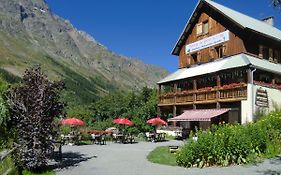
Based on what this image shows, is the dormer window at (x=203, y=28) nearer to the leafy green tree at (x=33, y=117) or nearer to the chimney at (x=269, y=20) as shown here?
the chimney at (x=269, y=20)

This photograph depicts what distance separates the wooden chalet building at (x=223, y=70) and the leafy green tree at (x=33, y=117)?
52.5 feet

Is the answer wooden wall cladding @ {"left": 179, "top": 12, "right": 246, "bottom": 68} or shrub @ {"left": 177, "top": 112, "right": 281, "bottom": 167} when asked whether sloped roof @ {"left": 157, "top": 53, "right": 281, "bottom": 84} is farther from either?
shrub @ {"left": 177, "top": 112, "right": 281, "bottom": 167}

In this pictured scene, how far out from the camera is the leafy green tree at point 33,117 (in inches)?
701

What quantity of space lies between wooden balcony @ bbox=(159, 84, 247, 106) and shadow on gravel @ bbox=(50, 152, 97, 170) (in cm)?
1359

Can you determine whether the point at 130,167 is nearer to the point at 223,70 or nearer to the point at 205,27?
the point at 223,70

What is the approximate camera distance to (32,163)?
58.0 feet

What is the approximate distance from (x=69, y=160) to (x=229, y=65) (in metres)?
16.8

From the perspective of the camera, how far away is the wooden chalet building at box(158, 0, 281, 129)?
1250 inches

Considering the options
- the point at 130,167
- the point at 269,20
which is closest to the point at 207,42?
the point at 269,20

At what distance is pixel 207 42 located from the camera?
127 feet

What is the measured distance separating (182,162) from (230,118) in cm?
1642

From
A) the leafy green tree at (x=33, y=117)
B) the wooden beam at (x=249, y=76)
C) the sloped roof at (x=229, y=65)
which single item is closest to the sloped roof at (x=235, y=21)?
the sloped roof at (x=229, y=65)

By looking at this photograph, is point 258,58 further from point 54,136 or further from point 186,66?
point 54,136

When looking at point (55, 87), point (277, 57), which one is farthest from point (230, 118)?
point (55, 87)
